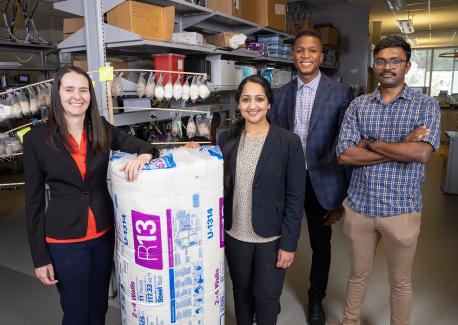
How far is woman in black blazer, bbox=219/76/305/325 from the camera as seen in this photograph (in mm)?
1644

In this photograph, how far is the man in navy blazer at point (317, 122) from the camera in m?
2.13

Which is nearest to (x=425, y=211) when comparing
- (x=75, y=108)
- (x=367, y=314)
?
(x=367, y=314)

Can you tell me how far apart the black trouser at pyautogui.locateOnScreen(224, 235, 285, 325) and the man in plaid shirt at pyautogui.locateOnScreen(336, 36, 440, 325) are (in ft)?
1.62

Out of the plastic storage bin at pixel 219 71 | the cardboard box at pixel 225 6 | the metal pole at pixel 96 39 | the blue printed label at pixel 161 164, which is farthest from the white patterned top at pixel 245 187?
the cardboard box at pixel 225 6

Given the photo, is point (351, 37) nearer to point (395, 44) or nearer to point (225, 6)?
point (225, 6)

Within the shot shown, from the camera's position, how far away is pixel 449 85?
14.1m

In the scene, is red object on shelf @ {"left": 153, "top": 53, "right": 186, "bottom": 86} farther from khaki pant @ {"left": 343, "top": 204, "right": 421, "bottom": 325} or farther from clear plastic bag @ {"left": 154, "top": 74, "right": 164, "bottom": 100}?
khaki pant @ {"left": 343, "top": 204, "right": 421, "bottom": 325}

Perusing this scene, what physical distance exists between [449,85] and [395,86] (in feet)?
47.5

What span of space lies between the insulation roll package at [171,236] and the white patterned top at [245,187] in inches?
6.3

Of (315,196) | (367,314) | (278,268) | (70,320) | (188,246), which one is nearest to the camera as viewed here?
(188,246)

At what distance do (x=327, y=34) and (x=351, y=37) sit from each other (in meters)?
1.15

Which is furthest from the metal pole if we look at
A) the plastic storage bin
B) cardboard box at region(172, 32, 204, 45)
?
the plastic storage bin

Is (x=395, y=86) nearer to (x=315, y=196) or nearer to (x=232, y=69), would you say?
(x=315, y=196)

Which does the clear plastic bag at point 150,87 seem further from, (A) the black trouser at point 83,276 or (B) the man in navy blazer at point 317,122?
(A) the black trouser at point 83,276
